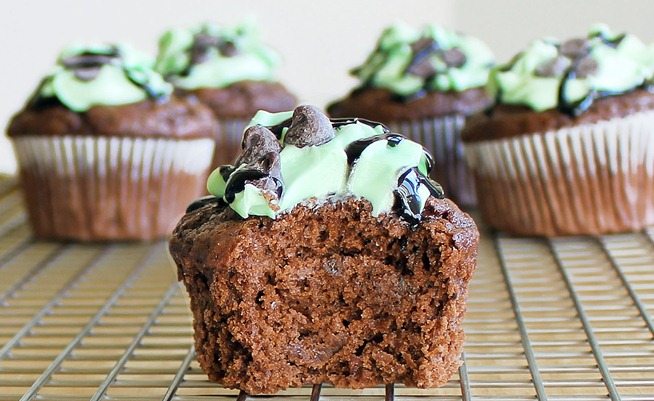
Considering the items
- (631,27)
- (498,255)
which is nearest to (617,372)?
(498,255)

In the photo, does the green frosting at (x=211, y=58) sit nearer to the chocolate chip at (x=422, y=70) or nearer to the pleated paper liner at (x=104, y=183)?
the pleated paper liner at (x=104, y=183)

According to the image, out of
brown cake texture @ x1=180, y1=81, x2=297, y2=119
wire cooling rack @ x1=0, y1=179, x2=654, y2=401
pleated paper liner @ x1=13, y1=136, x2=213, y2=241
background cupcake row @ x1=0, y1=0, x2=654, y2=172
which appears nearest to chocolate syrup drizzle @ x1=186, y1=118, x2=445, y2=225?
wire cooling rack @ x1=0, y1=179, x2=654, y2=401

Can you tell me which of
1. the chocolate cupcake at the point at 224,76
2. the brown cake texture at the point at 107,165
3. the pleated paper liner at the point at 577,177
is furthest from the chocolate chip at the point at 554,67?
the chocolate cupcake at the point at 224,76

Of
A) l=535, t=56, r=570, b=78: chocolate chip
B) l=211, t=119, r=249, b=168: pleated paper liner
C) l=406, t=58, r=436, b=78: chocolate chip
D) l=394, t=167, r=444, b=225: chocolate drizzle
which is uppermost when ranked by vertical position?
l=394, t=167, r=444, b=225: chocolate drizzle

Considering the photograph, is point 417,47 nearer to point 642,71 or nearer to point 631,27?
point 642,71

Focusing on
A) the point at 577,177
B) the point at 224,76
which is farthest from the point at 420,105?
the point at 224,76

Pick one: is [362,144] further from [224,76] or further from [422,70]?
[224,76]

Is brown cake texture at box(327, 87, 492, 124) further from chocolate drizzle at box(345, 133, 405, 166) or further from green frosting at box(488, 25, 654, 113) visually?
chocolate drizzle at box(345, 133, 405, 166)
